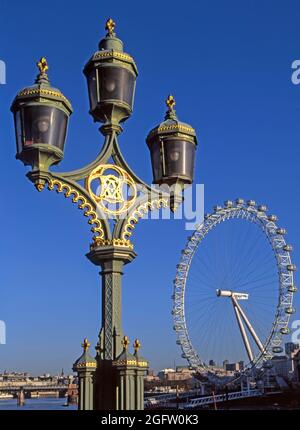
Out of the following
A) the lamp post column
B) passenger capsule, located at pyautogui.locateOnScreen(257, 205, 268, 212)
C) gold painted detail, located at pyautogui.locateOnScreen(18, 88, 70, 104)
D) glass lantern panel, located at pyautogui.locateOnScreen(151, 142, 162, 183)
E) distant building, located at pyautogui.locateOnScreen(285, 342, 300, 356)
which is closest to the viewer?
the lamp post column

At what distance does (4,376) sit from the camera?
5610 inches

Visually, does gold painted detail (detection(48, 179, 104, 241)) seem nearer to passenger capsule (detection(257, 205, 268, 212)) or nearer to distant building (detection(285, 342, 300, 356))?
passenger capsule (detection(257, 205, 268, 212))

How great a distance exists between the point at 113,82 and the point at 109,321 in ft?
7.72

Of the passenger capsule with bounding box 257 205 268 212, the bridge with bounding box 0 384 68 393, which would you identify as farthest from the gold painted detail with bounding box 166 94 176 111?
the bridge with bounding box 0 384 68 393

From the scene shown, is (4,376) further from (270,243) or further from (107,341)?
(107,341)

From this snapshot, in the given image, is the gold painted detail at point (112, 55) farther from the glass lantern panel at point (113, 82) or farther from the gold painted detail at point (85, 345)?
the gold painted detail at point (85, 345)

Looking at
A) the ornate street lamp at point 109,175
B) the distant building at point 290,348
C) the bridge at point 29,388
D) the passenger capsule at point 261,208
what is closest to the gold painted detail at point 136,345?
the ornate street lamp at point 109,175

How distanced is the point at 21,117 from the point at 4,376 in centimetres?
14402

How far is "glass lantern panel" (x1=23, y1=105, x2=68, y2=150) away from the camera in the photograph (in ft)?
20.0

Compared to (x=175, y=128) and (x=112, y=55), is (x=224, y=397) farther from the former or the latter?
(x=112, y=55)

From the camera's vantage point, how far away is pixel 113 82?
6.61 metres

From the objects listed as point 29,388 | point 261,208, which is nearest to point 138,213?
point 261,208
